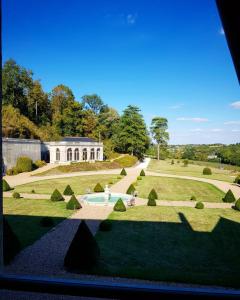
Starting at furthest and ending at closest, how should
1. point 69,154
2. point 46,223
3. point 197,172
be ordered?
point 69,154 < point 197,172 < point 46,223

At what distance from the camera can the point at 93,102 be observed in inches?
3369

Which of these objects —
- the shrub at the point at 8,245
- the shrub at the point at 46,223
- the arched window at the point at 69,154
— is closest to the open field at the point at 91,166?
the arched window at the point at 69,154

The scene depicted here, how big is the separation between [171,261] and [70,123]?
56.4 m

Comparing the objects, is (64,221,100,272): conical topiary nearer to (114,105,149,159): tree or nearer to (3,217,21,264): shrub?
(3,217,21,264): shrub

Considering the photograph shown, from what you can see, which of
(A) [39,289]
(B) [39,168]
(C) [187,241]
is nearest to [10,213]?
(C) [187,241]

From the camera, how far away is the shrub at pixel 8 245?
1115 cm

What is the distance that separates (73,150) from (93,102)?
33.5 metres

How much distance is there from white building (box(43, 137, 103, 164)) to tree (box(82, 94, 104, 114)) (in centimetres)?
2828

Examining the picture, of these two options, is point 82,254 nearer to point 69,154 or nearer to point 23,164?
point 23,164

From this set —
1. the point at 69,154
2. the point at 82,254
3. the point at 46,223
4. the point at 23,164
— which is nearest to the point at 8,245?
the point at 82,254

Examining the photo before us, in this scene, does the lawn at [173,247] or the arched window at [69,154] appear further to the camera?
the arched window at [69,154]

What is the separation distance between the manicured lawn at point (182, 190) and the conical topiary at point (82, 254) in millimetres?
15479

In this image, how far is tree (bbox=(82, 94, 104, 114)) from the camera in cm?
8501

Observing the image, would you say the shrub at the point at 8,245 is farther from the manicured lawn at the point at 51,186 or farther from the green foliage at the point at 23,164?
the green foliage at the point at 23,164
